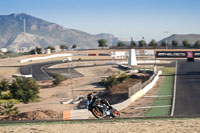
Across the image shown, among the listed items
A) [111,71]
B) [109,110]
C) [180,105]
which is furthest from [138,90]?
[111,71]

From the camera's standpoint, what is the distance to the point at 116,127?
13516 millimetres

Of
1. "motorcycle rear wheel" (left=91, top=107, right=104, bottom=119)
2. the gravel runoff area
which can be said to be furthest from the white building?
the gravel runoff area

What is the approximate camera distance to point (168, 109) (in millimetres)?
27281

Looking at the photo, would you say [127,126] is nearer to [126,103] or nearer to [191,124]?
[191,124]

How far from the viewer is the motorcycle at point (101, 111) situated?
15.1 metres

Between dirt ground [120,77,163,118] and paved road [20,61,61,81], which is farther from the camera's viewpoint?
paved road [20,61,61,81]

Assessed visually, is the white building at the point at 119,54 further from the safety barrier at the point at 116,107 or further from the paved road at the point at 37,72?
the safety barrier at the point at 116,107

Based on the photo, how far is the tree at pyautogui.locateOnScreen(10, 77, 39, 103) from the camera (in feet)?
124

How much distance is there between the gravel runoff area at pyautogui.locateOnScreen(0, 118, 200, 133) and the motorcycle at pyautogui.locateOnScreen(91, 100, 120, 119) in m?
0.65

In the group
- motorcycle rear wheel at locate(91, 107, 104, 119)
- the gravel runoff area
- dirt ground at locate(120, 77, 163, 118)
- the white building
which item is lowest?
dirt ground at locate(120, 77, 163, 118)

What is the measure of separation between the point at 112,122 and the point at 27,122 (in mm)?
4136

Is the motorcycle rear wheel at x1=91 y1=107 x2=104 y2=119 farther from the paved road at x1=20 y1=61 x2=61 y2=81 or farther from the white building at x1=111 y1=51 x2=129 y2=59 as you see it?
the white building at x1=111 y1=51 x2=129 y2=59

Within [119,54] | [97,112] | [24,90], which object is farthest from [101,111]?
[119,54]

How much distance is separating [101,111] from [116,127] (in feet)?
6.83
